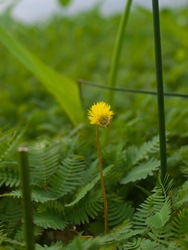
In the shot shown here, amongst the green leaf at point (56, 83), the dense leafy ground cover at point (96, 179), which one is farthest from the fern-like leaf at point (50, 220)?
the green leaf at point (56, 83)

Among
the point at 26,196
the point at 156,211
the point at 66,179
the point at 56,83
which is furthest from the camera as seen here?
the point at 56,83

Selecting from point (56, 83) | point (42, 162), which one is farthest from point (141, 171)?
point (56, 83)

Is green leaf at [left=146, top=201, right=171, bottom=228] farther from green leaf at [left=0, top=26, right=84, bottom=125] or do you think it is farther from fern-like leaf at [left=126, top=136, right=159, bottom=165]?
green leaf at [left=0, top=26, right=84, bottom=125]

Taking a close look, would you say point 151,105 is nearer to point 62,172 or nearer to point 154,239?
point 62,172

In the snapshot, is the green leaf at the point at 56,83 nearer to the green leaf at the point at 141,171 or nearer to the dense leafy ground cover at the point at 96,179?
the dense leafy ground cover at the point at 96,179

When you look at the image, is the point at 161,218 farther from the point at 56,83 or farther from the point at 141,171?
the point at 56,83

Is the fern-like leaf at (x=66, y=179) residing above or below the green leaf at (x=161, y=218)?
above

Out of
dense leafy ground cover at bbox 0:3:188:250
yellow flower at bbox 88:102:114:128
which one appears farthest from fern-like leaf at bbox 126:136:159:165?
yellow flower at bbox 88:102:114:128
